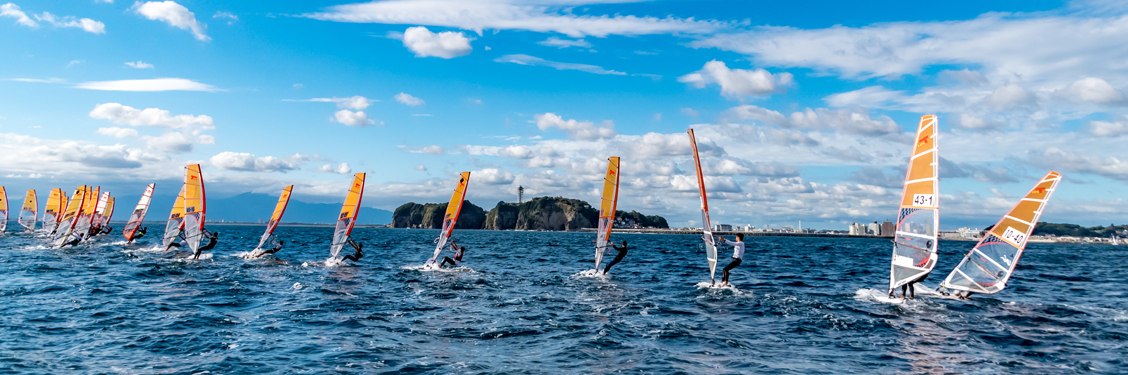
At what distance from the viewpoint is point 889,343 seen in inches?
521

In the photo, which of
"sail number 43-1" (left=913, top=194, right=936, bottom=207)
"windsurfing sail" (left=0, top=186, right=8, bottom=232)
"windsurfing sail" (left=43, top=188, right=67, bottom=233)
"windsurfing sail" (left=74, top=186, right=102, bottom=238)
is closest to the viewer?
"sail number 43-1" (left=913, top=194, right=936, bottom=207)

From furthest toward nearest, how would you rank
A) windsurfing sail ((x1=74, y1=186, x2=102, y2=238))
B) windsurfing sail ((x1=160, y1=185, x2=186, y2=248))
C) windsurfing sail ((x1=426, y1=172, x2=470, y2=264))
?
1. windsurfing sail ((x1=74, y1=186, x2=102, y2=238))
2. windsurfing sail ((x1=160, y1=185, x2=186, y2=248))
3. windsurfing sail ((x1=426, y1=172, x2=470, y2=264))

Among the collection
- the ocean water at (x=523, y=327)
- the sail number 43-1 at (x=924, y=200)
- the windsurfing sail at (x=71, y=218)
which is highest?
the sail number 43-1 at (x=924, y=200)

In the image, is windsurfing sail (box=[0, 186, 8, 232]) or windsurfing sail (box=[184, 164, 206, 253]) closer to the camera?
windsurfing sail (box=[184, 164, 206, 253])

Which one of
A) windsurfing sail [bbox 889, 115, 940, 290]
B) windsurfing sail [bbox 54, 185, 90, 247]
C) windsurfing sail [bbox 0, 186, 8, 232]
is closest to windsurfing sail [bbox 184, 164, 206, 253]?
windsurfing sail [bbox 54, 185, 90, 247]

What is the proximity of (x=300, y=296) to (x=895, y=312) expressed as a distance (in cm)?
1794

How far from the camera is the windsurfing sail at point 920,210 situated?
16703 mm

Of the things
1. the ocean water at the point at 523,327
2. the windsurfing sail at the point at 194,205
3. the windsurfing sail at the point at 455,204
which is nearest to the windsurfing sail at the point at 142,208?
the windsurfing sail at the point at 194,205

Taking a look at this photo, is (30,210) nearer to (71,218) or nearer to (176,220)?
(71,218)

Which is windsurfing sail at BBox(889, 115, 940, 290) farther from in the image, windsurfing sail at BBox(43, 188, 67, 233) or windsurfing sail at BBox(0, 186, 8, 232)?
windsurfing sail at BBox(0, 186, 8, 232)

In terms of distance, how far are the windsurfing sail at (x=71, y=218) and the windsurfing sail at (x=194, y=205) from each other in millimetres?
18072

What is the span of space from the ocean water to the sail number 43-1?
3069 millimetres

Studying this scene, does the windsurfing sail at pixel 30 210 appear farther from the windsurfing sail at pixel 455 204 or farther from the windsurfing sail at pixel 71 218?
the windsurfing sail at pixel 455 204

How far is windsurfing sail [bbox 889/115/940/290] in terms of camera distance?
16703 millimetres
